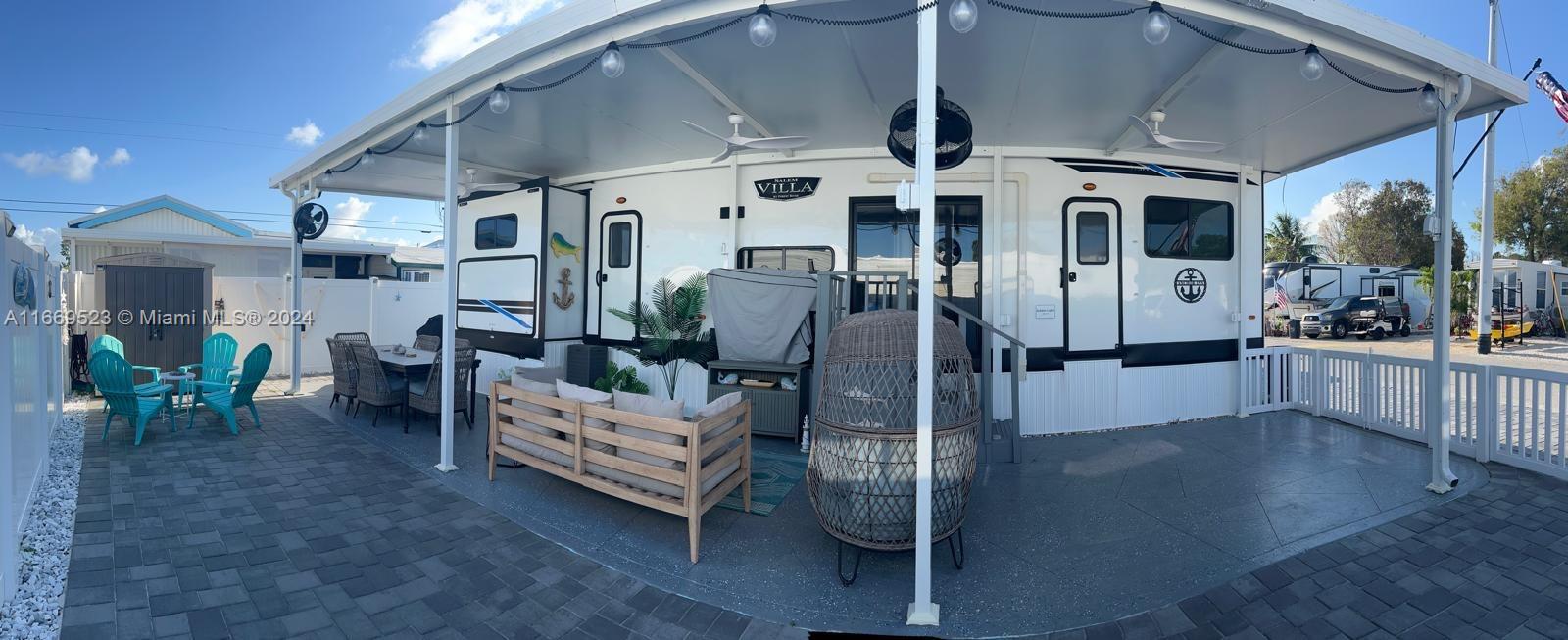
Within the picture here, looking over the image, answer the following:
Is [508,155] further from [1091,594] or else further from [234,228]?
[234,228]

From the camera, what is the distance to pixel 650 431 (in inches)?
133

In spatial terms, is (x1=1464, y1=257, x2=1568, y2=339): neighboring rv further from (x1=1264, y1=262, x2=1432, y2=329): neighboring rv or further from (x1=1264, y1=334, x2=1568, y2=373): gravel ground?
(x1=1264, y1=262, x2=1432, y2=329): neighboring rv

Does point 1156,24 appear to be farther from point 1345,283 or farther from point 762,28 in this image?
point 1345,283

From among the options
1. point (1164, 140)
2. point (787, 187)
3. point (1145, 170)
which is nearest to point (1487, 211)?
point (1145, 170)

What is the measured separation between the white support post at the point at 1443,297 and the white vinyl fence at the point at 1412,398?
411 mm

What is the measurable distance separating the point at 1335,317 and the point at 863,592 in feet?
62.0

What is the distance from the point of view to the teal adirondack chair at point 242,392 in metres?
5.48

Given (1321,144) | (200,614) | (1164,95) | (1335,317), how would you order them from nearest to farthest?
1. (200,614)
2. (1164,95)
3. (1321,144)
4. (1335,317)

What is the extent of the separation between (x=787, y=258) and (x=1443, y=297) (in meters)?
4.91

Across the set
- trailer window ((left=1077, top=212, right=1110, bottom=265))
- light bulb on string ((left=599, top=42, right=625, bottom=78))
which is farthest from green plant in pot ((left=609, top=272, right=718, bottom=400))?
trailer window ((left=1077, top=212, right=1110, bottom=265))

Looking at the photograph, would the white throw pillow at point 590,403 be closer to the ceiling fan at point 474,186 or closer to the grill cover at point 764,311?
the grill cover at point 764,311

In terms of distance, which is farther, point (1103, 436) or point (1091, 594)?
point (1103, 436)

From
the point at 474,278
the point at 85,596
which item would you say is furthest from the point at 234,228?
the point at 85,596

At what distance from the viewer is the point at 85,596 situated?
104 inches
